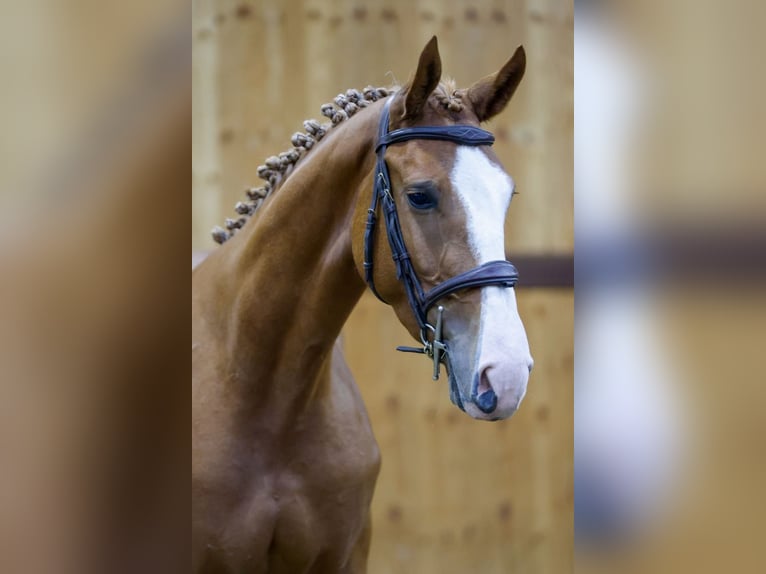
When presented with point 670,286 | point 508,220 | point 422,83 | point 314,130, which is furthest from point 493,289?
point 508,220

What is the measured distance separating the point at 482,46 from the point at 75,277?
8.36 feet

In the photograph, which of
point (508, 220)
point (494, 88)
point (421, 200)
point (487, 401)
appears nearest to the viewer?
point (487, 401)

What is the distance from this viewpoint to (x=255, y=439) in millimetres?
1615

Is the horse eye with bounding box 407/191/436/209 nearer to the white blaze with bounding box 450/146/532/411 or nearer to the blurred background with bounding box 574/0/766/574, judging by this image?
the white blaze with bounding box 450/146/532/411

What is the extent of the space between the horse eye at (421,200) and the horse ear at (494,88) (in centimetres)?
25

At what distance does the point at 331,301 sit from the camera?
1553 millimetres

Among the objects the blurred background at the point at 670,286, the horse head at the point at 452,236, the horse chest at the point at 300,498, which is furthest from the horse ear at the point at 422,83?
the blurred background at the point at 670,286

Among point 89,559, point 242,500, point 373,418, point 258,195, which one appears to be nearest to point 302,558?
point 242,500

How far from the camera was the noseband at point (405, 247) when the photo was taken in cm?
132

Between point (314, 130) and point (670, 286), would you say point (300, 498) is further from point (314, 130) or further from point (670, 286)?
point (670, 286)

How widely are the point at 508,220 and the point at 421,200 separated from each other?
1403 millimetres

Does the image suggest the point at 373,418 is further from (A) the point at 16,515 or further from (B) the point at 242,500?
(A) the point at 16,515

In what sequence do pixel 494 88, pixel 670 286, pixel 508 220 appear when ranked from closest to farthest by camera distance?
pixel 670 286 < pixel 494 88 < pixel 508 220

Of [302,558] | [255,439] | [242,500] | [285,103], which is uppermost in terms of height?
[285,103]
